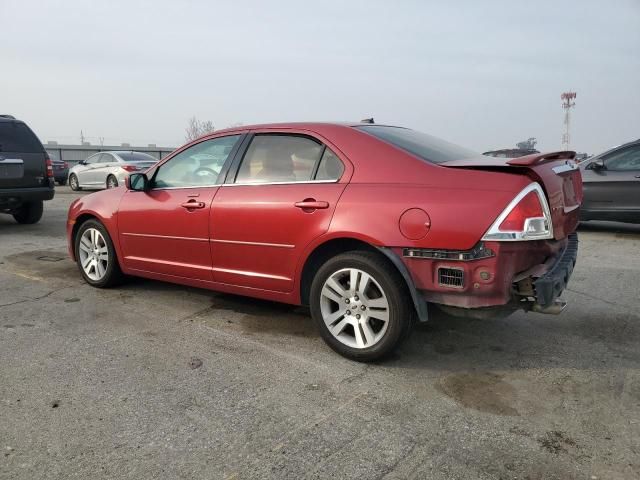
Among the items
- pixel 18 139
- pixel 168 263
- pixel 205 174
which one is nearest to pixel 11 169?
pixel 18 139

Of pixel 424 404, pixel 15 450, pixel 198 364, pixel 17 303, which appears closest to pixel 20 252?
pixel 17 303

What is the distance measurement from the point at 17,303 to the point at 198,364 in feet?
7.74

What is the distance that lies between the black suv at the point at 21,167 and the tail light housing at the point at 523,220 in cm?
827

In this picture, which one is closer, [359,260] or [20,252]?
[359,260]

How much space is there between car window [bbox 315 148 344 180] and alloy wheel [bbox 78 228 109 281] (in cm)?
258

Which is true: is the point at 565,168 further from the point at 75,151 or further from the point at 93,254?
the point at 75,151

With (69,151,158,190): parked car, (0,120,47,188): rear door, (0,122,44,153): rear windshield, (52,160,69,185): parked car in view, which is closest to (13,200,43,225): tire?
(0,120,47,188): rear door

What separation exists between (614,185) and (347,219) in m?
7.03

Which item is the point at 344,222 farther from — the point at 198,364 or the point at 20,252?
the point at 20,252

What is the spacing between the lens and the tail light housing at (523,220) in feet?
9.86

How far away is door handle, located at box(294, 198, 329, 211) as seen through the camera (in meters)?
3.59

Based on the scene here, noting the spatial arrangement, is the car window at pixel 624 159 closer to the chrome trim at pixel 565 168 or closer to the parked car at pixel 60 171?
the chrome trim at pixel 565 168

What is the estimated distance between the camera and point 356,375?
10.8 feet

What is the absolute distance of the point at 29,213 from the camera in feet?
32.5
